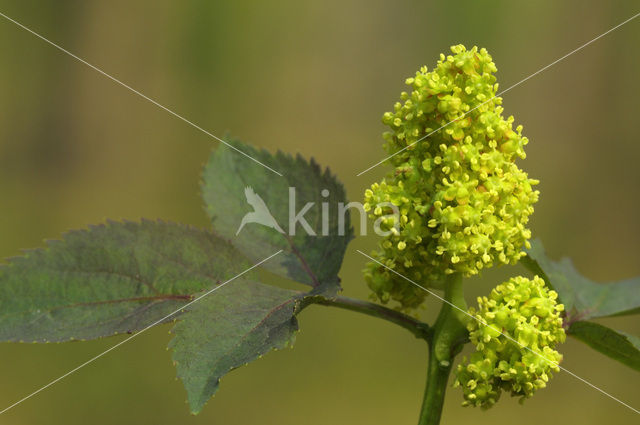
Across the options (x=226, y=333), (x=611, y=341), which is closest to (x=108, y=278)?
(x=226, y=333)

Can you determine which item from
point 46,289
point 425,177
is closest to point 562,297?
point 425,177

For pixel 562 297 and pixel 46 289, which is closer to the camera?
pixel 46 289

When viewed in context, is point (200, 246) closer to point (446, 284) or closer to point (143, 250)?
point (143, 250)

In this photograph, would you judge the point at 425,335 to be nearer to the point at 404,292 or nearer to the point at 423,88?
the point at 404,292

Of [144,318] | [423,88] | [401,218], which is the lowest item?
[144,318]

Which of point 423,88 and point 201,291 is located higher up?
point 423,88

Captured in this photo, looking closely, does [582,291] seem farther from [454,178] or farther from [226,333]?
[226,333]
